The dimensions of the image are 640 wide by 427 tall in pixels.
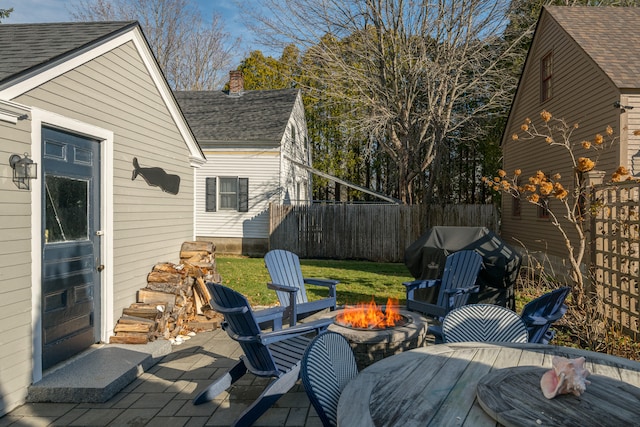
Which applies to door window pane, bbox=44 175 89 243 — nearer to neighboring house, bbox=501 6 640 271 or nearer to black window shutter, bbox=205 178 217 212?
neighboring house, bbox=501 6 640 271

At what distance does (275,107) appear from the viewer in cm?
1728

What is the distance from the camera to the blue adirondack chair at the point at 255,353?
10.8 feet

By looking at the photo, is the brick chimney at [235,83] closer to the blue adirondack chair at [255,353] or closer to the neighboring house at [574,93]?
the neighboring house at [574,93]

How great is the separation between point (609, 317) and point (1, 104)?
668 centimetres

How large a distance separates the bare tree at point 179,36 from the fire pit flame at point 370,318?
24100 mm

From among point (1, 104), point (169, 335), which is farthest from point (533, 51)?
point (1, 104)

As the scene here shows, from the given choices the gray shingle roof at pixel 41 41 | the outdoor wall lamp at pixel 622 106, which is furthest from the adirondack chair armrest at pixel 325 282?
the outdoor wall lamp at pixel 622 106

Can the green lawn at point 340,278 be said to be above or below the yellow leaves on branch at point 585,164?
below

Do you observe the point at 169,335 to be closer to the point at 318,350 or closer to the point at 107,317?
the point at 107,317

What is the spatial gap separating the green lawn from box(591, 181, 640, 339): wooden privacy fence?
2921 millimetres

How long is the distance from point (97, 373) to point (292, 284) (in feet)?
7.95

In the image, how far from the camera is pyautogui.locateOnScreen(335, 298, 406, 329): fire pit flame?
3.79m

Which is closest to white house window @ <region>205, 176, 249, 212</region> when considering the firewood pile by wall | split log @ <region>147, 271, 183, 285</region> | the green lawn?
the green lawn

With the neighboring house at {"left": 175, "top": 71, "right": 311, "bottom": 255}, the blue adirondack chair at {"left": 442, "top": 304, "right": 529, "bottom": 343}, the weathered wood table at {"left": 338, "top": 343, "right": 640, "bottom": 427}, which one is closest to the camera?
the weathered wood table at {"left": 338, "top": 343, "right": 640, "bottom": 427}
